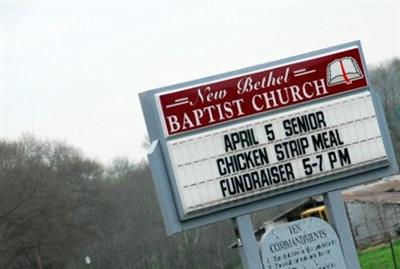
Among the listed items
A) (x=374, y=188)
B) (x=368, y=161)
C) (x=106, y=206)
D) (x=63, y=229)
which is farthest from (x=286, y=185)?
(x=106, y=206)

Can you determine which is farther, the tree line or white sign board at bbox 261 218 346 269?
the tree line

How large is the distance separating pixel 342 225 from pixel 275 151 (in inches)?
70.8

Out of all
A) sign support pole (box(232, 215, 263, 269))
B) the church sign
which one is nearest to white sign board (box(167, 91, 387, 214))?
the church sign

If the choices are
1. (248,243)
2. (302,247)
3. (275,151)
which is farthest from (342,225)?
(275,151)

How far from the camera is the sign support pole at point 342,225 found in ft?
47.8

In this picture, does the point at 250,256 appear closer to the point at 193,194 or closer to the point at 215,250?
the point at 193,194

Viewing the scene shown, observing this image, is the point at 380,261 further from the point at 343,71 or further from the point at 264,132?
the point at 264,132

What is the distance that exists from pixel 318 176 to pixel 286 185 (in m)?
0.59

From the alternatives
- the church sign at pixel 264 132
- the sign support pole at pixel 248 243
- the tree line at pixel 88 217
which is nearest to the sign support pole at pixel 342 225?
the church sign at pixel 264 132

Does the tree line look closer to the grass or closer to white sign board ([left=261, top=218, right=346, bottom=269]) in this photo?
the grass

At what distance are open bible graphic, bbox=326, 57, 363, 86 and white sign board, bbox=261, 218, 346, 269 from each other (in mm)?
2378

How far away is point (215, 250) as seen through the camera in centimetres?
5841

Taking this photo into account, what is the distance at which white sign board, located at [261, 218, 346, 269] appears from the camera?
47.1 feet

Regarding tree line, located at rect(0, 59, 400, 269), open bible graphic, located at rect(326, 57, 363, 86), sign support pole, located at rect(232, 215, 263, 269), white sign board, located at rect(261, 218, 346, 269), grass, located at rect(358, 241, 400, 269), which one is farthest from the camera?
tree line, located at rect(0, 59, 400, 269)
